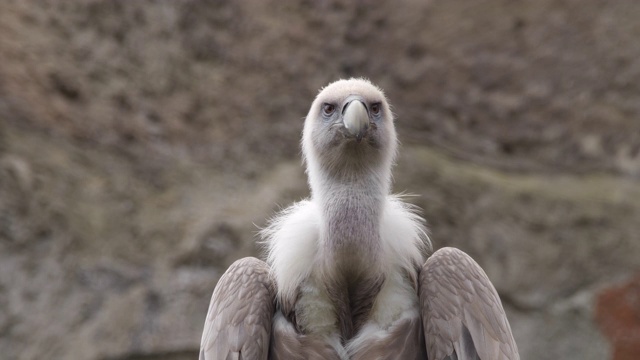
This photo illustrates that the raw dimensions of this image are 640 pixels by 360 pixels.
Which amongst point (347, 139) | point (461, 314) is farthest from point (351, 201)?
point (461, 314)

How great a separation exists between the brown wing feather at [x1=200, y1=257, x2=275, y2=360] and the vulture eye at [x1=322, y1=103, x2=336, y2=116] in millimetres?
619

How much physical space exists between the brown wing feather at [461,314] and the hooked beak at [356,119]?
55cm

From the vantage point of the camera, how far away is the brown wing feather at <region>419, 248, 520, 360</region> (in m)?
3.32

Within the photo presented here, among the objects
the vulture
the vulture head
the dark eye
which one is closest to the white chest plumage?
the vulture

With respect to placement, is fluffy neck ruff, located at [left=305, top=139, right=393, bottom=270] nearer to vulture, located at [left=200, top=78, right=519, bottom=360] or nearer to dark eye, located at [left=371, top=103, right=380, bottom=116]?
vulture, located at [left=200, top=78, right=519, bottom=360]

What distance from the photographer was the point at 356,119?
3379 mm

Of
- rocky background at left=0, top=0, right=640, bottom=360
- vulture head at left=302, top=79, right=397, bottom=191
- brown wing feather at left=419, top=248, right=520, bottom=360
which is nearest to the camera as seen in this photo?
brown wing feather at left=419, top=248, right=520, bottom=360

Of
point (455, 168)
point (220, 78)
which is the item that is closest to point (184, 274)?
point (220, 78)

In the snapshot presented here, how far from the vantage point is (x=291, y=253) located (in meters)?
3.52

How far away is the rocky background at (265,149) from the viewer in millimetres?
5445

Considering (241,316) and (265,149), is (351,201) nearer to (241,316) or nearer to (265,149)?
(241,316)

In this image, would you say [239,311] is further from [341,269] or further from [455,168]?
[455,168]

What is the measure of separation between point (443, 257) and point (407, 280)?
153 mm

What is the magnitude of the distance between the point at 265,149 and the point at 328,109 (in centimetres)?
237
